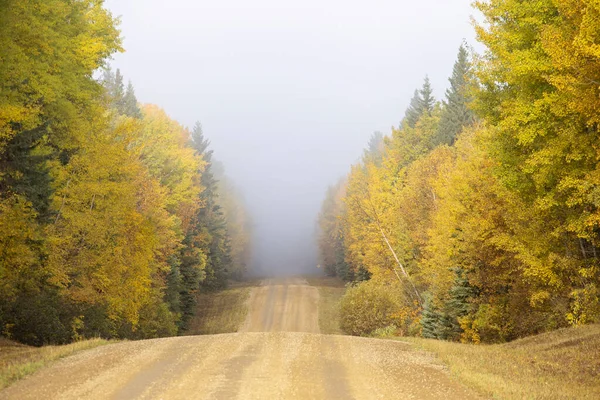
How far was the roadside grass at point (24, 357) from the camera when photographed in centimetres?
1395

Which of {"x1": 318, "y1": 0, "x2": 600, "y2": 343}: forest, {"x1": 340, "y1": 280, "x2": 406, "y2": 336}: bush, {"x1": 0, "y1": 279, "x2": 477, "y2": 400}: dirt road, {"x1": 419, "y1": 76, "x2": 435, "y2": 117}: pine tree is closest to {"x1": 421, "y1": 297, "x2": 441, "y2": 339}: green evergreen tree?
{"x1": 318, "y1": 0, "x2": 600, "y2": 343}: forest

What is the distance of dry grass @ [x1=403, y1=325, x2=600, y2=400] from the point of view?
40.8ft

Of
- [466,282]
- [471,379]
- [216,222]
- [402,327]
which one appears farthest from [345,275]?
[471,379]

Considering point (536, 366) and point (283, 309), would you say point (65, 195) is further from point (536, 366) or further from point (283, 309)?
point (283, 309)

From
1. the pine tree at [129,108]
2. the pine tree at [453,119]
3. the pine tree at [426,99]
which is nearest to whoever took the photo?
the pine tree at [129,108]

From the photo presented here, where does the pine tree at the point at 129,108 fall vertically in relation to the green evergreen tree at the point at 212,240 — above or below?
above

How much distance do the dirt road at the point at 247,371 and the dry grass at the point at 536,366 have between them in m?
0.70

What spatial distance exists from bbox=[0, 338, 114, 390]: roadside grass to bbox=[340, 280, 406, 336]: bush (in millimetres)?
25298

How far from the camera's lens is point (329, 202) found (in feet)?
352

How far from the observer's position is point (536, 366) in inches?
616

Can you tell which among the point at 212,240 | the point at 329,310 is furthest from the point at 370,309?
the point at 212,240

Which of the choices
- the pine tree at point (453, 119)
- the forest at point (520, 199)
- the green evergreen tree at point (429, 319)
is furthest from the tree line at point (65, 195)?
the pine tree at point (453, 119)

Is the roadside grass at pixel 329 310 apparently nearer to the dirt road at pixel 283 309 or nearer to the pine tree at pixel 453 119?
the dirt road at pixel 283 309

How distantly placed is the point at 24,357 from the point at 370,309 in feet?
95.3
